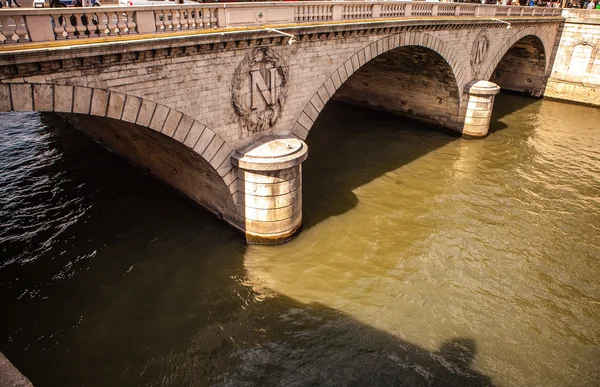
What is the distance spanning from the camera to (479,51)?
1944 cm

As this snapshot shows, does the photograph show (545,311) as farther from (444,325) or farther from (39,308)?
(39,308)

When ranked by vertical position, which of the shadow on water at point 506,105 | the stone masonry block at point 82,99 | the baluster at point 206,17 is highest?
the baluster at point 206,17

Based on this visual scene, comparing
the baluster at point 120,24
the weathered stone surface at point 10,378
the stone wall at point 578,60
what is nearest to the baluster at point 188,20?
the baluster at point 120,24

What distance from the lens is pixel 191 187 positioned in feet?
41.8

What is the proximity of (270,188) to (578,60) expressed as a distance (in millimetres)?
26016

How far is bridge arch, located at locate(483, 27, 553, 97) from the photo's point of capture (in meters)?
26.2

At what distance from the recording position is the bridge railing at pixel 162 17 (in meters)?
6.91

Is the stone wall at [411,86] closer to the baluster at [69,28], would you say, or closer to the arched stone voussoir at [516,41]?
the arched stone voussoir at [516,41]

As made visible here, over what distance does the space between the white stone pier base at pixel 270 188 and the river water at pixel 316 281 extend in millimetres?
462

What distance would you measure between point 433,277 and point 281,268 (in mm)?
3876

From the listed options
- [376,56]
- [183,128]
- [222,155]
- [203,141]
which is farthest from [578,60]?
[183,128]

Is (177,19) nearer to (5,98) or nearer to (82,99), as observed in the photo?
(82,99)

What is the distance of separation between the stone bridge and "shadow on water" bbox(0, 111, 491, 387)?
1871 mm

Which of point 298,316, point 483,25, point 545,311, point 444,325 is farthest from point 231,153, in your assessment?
point 483,25
